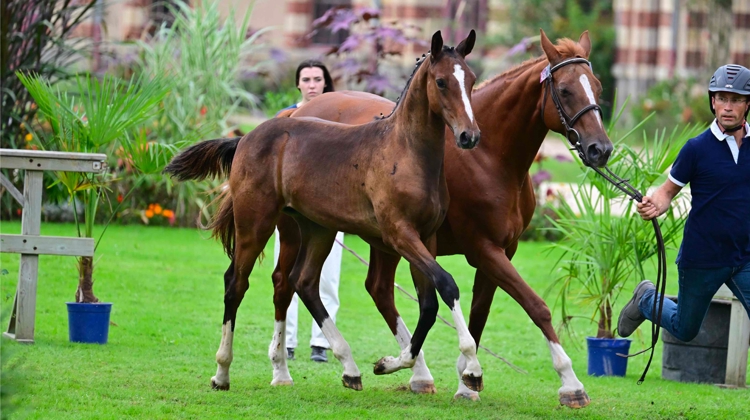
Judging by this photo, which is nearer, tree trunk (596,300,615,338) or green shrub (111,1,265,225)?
tree trunk (596,300,615,338)

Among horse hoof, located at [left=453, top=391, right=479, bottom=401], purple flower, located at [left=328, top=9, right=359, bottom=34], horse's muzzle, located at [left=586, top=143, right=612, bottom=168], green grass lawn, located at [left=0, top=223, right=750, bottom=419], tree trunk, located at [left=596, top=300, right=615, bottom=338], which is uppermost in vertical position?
purple flower, located at [left=328, top=9, right=359, bottom=34]

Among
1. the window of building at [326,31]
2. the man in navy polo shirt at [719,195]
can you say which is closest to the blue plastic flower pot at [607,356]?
the man in navy polo shirt at [719,195]

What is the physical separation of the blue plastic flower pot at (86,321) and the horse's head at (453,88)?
342 centimetres

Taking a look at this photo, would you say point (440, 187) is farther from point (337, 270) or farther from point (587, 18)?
point (587, 18)

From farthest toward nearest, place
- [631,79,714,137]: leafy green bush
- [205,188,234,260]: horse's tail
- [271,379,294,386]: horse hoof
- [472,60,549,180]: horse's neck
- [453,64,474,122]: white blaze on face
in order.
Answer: [631,79,714,137]: leafy green bush, [205,188,234,260]: horse's tail, [271,379,294,386]: horse hoof, [472,60,549,180]: horse's neck, [453,64,474,122]: white blaze on face

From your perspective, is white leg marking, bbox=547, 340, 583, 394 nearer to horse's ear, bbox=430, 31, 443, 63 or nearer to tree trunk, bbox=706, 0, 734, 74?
horse's ear, bbox=430, 31, 443, 63

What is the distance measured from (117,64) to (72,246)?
25.2 feet

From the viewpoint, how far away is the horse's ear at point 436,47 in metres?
5.56

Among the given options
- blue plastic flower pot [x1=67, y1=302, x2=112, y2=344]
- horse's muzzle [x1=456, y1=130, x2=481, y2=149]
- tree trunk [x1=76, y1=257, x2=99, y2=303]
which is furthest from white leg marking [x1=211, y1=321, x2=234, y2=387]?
horse's muzzle [x1=456, y1=130, x2=481, y2=149]

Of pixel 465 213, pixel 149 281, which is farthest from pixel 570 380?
pixel 149 281

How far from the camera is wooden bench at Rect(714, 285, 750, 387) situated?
24.9 feet

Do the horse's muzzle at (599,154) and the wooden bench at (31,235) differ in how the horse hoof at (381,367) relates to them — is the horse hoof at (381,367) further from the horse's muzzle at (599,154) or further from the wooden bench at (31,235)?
the wooden bench at (31,235)

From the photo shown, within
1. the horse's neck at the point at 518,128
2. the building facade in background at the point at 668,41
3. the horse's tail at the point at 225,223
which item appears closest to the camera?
the horse's neck at the point at 518,128

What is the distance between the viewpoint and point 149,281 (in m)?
10.6
